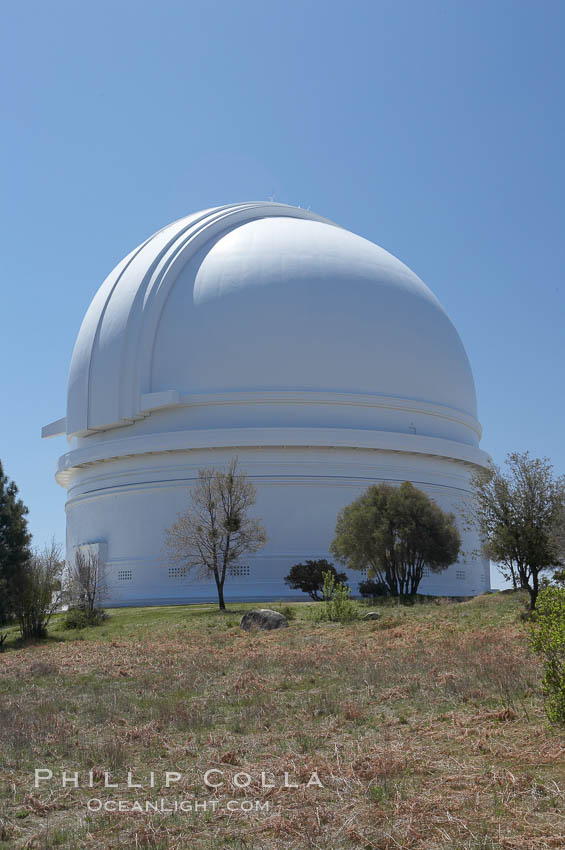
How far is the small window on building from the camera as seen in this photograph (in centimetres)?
3784

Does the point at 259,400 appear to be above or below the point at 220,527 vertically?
above

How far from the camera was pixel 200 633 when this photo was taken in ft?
74.1

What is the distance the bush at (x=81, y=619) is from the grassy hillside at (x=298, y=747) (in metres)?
12.5

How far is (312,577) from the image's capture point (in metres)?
35.2

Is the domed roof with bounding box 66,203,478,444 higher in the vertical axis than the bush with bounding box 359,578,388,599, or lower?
higher

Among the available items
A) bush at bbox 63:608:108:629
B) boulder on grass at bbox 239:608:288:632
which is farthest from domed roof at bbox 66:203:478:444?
boulder on grass at bbox 239:608:288:632

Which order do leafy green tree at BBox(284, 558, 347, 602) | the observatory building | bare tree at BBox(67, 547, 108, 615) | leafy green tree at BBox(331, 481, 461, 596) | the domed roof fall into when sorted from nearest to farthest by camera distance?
bare tree at BBox(67, 547, 108, 615) → leafy green tree at BBox(331, 481, 461, 596) → leafy green tree at BBox(284, 558, 347, 602) → the observatory building → the domed roof

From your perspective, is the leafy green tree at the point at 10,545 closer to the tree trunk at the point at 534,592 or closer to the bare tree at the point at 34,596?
the bare tree at the point at 34,596

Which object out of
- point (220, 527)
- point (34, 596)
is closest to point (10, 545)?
point (34, 596)

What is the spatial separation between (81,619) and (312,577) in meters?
10.1

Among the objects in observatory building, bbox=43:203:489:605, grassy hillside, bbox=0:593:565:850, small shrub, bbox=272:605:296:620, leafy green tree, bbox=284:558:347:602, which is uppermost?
observatory building, bbox=43:203:489:605

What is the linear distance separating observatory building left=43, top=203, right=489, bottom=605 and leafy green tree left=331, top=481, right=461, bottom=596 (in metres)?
6.38

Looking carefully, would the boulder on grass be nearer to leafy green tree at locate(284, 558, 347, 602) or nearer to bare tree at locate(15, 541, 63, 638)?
bare tree at locate(15, 541, 63, 638)

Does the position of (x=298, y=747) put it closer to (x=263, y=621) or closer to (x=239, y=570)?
(x=263, y=621)
